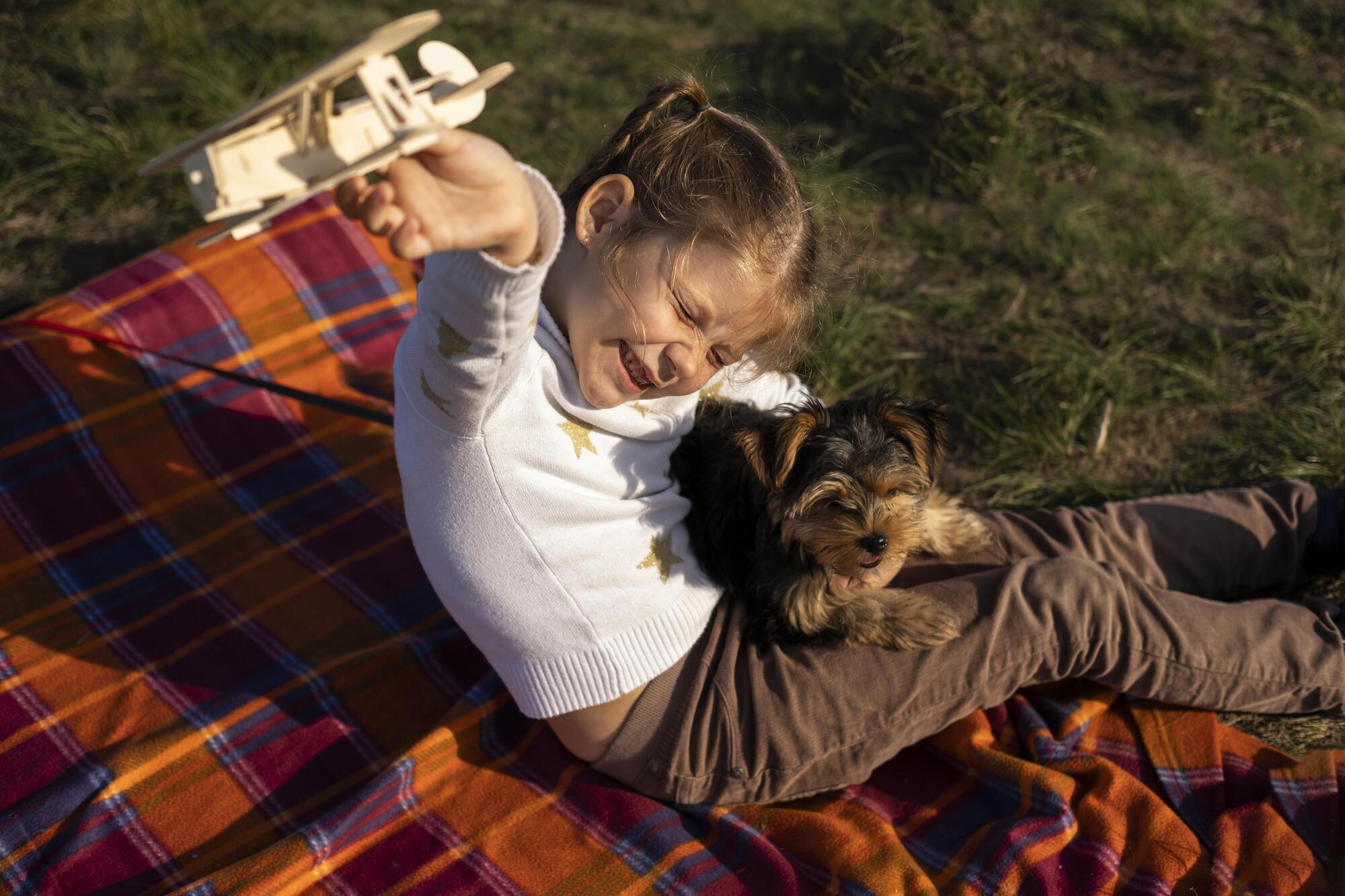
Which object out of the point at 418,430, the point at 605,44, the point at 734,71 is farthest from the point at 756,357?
the point at 605,44

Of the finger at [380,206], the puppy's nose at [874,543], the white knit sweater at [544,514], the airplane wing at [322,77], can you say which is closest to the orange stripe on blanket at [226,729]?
the white knit sweater at [544,514]

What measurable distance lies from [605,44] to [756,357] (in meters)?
4.33

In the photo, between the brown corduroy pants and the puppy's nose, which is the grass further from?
the puppy's nose

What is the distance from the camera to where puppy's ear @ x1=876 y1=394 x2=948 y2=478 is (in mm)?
2898

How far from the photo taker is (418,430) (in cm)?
249

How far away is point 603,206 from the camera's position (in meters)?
2.67

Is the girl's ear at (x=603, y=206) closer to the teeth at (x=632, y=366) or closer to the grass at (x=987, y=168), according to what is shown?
the teeth at (x=632, y=366)

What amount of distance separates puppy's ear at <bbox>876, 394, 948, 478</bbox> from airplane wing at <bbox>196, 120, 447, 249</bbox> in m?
1.63

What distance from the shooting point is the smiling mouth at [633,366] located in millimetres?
2605

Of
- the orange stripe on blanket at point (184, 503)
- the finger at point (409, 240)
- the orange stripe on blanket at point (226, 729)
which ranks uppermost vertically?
the finger at point (409, 240)

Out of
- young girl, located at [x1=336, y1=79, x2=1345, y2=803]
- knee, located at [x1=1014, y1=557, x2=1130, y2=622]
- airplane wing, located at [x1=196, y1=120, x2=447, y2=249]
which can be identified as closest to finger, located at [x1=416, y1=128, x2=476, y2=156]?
airplane wing, located at [x1=196, y1=120, x2=447, y2=249]

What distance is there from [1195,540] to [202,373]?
3.71 meters

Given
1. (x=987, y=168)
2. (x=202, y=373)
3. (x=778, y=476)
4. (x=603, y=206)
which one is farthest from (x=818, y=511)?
(x=987, y=168)

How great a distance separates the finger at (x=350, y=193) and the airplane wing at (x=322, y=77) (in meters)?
0.22
